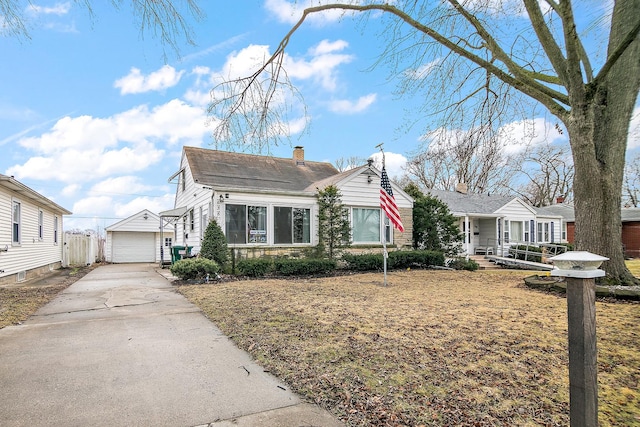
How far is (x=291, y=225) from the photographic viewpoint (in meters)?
14.5

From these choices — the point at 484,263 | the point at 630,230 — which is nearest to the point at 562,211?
the point at 630,230

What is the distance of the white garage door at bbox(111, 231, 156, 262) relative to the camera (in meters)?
23.0

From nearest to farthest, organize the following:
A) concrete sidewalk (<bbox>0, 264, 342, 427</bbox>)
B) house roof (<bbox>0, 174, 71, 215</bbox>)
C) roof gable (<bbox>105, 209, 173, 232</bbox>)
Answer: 1. concrete sidewalk (<bbox>0, 264, 342, 427</bbox>)
2. house roof (<bbox>0, 174, 71, 215</bbox>)
3. roof gable (<bbox>105, 209, 173, 232</bbox>)

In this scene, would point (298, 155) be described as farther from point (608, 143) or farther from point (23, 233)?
point (608, 143)

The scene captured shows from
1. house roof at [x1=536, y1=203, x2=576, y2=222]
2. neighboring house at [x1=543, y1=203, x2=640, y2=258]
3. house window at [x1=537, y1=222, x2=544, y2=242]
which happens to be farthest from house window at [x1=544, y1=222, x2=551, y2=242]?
neighboring house at [x1=543, y1=203, x2=640, y2=258]

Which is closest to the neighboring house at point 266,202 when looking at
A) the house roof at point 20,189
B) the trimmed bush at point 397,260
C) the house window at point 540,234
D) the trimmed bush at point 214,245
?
the trimmed bush at point 214,245

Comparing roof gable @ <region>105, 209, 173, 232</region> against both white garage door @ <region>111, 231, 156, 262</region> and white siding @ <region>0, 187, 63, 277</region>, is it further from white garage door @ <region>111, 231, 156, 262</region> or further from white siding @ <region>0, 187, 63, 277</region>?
white siding @ <region>0, 187, 63, 277</region>

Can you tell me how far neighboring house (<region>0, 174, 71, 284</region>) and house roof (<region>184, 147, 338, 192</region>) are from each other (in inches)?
232

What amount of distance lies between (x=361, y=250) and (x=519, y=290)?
6888 mm

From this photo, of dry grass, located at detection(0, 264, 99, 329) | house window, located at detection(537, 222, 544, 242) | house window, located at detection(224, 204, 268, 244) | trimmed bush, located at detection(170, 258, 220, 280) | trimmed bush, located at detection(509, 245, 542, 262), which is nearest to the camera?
dry grass, located at detection(0, 264, 99, 329)

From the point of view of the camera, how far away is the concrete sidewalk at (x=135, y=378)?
2.93 metres

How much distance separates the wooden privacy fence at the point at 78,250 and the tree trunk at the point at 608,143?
23.8 m

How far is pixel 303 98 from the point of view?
7691 mm

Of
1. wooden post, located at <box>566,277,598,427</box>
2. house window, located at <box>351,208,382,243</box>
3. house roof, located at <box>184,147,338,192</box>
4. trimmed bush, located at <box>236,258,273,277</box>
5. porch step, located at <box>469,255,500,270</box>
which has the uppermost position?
house roof, located at <box>184,147,338,192</box>
